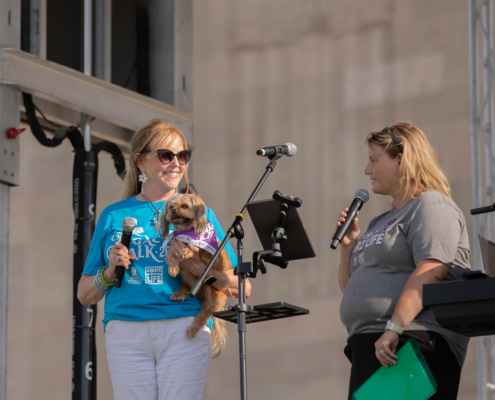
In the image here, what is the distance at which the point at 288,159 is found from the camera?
6.81 m

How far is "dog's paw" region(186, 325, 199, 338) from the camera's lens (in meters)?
2.50

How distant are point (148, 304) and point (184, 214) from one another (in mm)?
389

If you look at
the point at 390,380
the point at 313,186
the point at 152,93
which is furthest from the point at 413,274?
the point at 313,186

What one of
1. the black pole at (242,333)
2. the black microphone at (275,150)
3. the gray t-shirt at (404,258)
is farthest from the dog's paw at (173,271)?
the gray t-shirt at (404,258)

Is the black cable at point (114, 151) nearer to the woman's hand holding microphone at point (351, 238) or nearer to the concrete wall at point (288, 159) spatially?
the concrete wall at point (288, 159)

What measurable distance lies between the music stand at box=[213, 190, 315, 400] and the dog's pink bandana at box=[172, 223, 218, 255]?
11.8 inches

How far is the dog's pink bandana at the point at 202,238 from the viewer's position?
2668 millimetres

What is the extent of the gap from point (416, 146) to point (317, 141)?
433 cm

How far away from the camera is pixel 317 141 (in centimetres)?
675

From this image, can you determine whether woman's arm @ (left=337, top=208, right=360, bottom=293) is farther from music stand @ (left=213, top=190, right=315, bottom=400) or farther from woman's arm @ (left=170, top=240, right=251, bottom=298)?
woman's arm @ (left=170, top=240, right=251, bottom=298)

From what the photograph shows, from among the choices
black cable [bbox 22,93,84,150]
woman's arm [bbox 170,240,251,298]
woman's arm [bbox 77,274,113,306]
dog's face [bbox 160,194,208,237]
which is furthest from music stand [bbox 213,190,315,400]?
black cable [bbox 22,93,84,150]

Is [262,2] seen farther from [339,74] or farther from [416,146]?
[416,146]

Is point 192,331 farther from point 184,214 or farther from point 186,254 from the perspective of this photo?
point 184,214

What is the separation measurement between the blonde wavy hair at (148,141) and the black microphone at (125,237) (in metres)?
0.44
